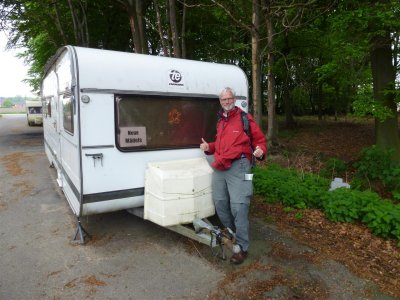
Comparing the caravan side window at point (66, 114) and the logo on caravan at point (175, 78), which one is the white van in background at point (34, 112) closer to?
the caravan side window at point (66, 114)

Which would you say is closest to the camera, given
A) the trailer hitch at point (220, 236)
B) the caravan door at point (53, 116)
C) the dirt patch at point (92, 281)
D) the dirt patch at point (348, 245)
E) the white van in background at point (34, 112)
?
the dirt patch at point (92, 281)

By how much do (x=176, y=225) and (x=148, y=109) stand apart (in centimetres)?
158

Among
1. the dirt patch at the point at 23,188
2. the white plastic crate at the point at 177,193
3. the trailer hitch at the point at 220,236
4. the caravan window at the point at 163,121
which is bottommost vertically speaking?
the trailer hitch at the point at 220,236

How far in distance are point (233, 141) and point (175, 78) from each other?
52.1 inches

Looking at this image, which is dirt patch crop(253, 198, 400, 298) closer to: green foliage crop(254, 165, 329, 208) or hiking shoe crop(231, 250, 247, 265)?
green foliage crop(254, 165, 329, 208)

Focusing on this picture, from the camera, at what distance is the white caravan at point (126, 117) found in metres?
3.96

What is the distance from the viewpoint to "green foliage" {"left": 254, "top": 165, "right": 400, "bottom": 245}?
459 cm

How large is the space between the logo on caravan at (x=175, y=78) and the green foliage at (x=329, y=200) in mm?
2798

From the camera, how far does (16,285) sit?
3.52 metres

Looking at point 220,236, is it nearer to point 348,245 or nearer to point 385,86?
point 348,245

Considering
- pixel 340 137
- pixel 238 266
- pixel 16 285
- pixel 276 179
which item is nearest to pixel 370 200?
pixel 276 179

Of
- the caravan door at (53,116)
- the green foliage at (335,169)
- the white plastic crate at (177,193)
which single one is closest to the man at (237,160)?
the white plastic crate at (177,193)

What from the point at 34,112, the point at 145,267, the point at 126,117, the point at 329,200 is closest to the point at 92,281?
the point at 145,267

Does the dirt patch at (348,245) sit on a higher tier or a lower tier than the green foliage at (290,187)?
lower
